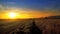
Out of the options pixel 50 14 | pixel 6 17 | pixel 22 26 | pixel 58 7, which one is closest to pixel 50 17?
pixel 50 14

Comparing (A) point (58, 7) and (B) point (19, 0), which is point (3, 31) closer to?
(B) point (19, 0)

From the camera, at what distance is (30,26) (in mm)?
2982

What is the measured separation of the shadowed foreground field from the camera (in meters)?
2.94

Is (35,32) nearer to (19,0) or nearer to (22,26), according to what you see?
(22,26)

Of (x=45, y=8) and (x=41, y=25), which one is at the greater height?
(x=45, y=8)

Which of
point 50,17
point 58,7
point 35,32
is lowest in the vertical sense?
point 35,32

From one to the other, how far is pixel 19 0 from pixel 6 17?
1.31 feet

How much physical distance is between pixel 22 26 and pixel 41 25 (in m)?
0.35

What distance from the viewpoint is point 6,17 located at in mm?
2980

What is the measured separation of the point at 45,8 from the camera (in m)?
3.03

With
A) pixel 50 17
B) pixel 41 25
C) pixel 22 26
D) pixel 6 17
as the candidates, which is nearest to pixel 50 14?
pixel 50 17

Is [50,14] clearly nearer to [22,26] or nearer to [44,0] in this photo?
[44,0]

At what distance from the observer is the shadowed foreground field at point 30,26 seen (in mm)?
2941

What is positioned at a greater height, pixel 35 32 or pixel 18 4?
pixel 18 4
